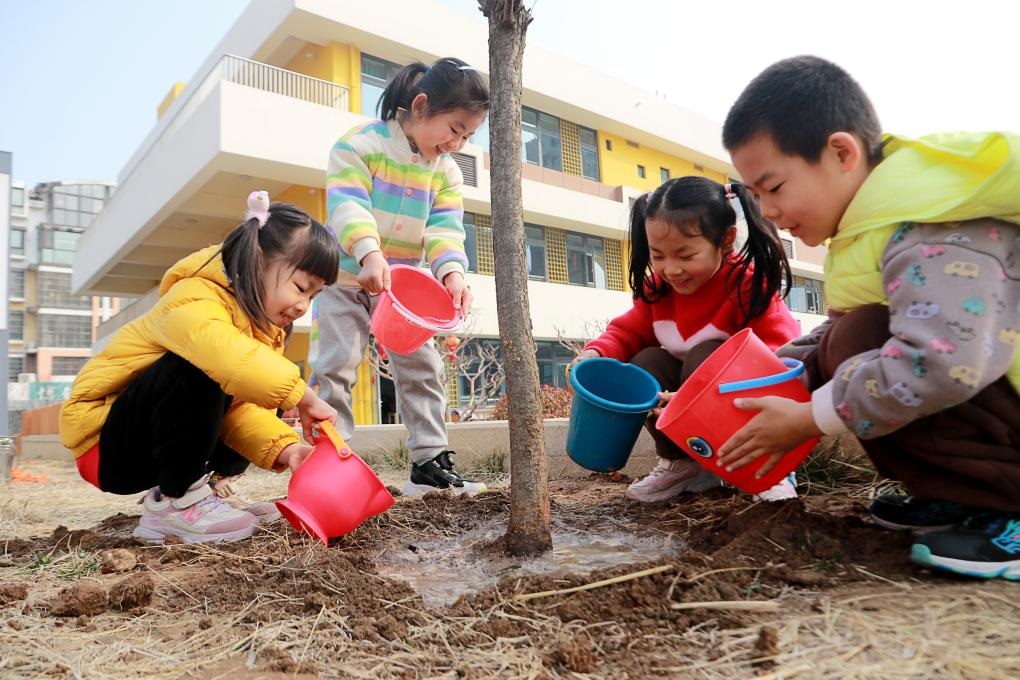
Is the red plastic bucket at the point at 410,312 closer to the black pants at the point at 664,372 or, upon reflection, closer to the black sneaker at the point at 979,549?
the black pants at the point at 664,372

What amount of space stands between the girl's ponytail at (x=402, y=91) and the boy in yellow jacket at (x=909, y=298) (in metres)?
1.59

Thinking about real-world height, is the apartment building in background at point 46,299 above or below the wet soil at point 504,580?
above

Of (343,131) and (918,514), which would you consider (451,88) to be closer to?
(918,514)

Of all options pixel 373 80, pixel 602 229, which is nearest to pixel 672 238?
pixel 373 80

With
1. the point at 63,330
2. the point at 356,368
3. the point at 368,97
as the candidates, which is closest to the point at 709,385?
the point at 356,368

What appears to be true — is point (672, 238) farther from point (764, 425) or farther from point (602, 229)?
point (602, 229)

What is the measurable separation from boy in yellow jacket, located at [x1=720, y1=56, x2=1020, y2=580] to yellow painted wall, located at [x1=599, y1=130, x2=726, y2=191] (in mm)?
15632

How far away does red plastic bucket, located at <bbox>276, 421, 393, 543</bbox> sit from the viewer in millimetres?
1758

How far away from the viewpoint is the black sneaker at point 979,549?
3.88 feet

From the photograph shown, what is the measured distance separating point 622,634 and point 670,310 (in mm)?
1463

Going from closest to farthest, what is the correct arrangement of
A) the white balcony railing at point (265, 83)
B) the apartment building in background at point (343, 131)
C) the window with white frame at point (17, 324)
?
the white balcony railing at point (265, 83) < the apartment building in background at point (343, 131) < the window with white frame at point (17, 324)

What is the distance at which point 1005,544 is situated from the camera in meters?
1.19

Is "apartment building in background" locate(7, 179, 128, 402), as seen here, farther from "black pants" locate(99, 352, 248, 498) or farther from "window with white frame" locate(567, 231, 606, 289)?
"black pants" locate(99, 352, 248, 498)

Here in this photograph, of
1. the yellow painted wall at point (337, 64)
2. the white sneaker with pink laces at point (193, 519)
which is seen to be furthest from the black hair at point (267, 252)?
the yellow painted wall at point (337, 64)
